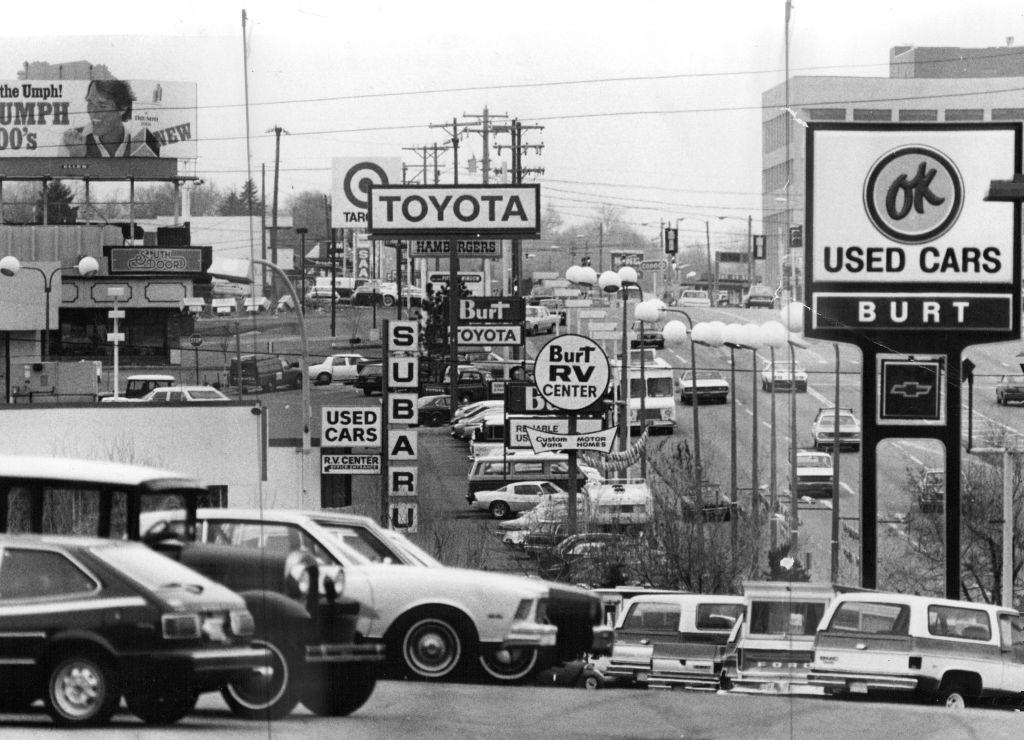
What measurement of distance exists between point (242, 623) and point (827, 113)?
1895 mm

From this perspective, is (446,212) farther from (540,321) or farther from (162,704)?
(162,704)

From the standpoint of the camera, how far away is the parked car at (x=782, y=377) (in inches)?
152

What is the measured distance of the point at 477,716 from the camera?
12.4 ft

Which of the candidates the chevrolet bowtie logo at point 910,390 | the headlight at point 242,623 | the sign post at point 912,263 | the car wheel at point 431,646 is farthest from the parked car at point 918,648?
the headlight at point 242,623

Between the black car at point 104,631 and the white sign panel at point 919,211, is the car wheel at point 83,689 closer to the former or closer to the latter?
the black car at point 104,631

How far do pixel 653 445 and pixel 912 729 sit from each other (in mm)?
952

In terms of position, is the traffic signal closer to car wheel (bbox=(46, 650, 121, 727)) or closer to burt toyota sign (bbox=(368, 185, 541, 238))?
burt toyota sign (bbox=(368, 185, 541, 238))

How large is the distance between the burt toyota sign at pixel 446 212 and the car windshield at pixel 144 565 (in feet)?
2.86

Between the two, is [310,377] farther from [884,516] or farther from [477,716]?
[884,516]

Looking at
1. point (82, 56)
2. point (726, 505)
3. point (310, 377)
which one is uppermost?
point (82, 56)

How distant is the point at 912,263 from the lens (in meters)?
3.68

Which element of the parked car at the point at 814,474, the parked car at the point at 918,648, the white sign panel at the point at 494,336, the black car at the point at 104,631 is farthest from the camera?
the parked car at the point at 814,474

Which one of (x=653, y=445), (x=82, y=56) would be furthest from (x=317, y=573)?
(x=82, y=56)

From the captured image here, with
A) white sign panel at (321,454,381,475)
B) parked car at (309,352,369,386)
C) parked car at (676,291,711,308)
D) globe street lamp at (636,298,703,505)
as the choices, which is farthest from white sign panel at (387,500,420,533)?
parked car at (676,291,711,308)
